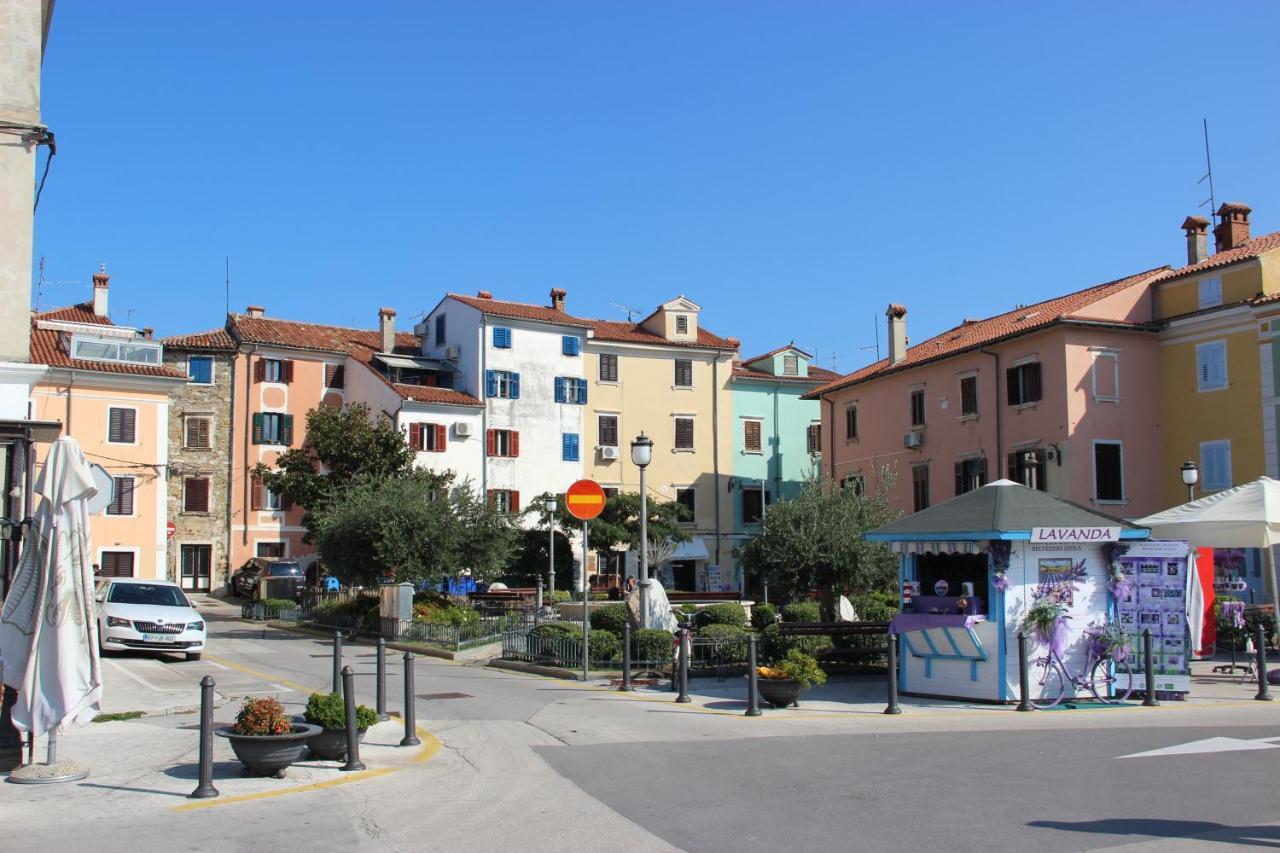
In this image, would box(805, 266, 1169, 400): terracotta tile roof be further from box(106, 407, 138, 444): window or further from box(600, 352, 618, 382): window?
box(106, 407, 138, 444): window

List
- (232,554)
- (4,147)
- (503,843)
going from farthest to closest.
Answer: (232,554) < (4,147) < (503,843)

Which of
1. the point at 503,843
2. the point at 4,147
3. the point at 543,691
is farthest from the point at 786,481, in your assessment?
the point at 503,843

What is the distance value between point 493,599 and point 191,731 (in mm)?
22664

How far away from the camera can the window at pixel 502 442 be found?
170 ft

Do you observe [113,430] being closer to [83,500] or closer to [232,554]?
[232,554]

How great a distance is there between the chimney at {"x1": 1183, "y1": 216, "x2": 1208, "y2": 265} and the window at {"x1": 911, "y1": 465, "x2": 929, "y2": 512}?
37.5ft

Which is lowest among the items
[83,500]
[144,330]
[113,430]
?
[83,500]

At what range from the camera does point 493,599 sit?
118ft

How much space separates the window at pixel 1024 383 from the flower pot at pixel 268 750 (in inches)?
1230

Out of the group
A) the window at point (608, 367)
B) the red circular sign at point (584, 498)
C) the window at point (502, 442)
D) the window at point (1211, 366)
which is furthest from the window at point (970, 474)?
the red circular sign at point (584, 498)

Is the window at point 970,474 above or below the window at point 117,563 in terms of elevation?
above

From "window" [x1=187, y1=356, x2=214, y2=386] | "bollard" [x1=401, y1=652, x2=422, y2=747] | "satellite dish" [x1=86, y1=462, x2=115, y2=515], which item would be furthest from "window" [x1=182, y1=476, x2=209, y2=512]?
"bollard" [x1=401, y1=652, x2=422, y2=747]

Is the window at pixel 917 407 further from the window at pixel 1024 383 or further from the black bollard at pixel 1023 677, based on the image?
the black bollard at pixel 1023 677

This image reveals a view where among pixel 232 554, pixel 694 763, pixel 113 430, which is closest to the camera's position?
pixel 694 763
